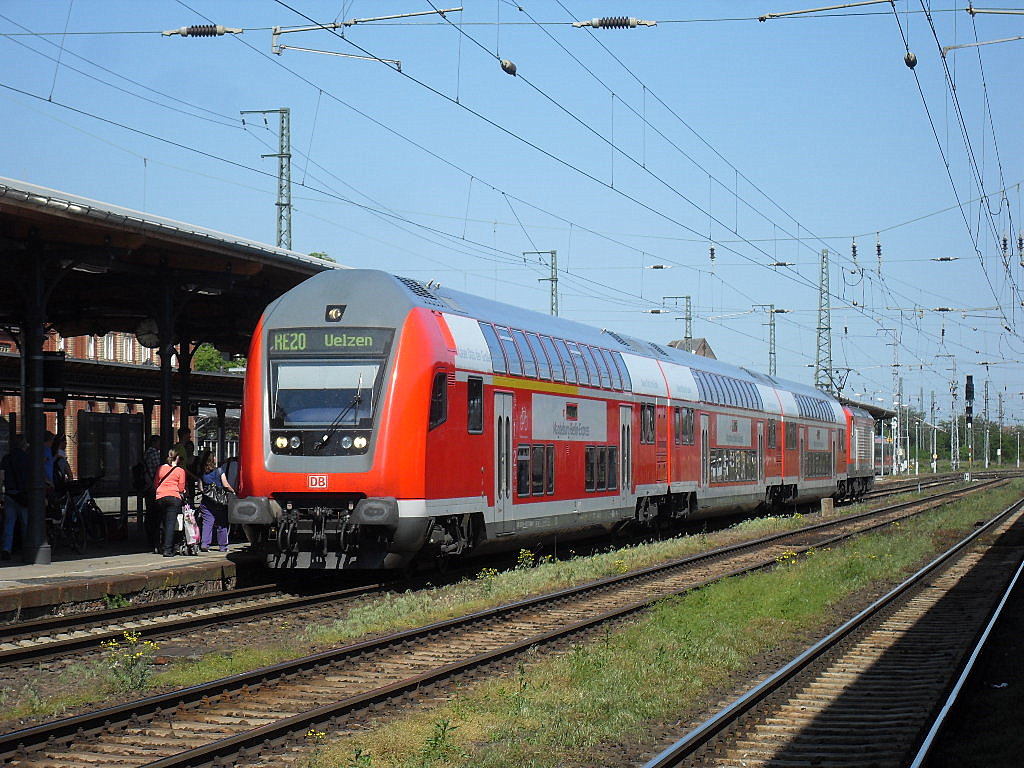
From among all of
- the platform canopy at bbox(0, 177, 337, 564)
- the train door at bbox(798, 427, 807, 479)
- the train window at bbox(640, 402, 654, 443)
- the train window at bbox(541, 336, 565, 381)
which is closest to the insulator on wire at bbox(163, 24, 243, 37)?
the platform canopy at bbox(0, 177, 337, 564)

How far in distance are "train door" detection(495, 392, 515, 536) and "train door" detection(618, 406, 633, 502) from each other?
4974mm

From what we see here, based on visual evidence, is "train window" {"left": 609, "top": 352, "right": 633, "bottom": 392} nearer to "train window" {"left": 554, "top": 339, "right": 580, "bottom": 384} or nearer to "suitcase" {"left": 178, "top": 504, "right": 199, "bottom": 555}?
"train window" {"left": 554, "top": 339, "right": 580, "bottom": 384}

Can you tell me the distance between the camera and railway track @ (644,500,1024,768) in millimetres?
8383

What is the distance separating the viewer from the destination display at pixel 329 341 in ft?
50.4

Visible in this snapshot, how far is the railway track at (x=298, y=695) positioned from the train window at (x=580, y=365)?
5.14 m

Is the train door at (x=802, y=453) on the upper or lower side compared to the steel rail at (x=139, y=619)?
upper

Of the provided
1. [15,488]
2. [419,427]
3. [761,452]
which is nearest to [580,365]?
[419,427]

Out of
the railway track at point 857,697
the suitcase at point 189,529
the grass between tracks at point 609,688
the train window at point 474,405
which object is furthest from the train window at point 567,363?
the suitcase at point 189,529

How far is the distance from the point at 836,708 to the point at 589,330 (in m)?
13.7

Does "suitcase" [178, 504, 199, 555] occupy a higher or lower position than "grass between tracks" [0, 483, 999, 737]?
higher

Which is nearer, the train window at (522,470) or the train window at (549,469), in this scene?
the train window at (522,470)

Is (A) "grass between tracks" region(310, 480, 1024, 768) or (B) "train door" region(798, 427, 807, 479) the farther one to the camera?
(B) "train door" region(798, 427, 807, 479)

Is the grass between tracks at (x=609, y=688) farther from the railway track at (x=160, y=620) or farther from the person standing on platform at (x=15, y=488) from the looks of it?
the person standing on platform at (x=15, y=488)

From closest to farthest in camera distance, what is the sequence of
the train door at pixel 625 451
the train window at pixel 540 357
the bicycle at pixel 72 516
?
the train window at pixel 540 357 → the bicycle at pixel 72 516 → the train door at pixel 625 451
